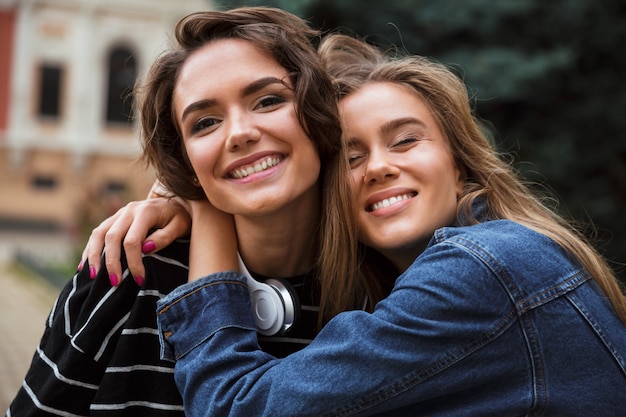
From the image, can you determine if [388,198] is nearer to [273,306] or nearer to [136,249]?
[273,306]

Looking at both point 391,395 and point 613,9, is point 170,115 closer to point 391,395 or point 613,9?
point 391,395

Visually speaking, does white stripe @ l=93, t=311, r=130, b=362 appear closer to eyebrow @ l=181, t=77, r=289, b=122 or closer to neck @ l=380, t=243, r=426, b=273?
eyebrow @ l=181, t=77, r=289, b=122

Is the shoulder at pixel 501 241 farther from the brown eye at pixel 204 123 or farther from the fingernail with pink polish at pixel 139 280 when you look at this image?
the fingernail with pink polish at pixel 139 280

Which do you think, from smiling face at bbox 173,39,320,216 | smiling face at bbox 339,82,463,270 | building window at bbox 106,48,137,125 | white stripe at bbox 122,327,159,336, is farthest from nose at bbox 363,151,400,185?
building window at bbox 106,48,137,125

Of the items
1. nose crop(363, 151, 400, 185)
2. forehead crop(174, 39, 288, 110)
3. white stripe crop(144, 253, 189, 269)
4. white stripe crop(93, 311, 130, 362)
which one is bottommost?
white stripe crop(93, 311, 130, 362)

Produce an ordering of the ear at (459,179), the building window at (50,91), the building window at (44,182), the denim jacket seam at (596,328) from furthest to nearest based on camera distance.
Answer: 1. the building window at (50,91)
2. the building window at (44,182)
3. the ear at (459,179)
4. the denim jacket seam at (596,328)

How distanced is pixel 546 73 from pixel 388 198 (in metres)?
4.79

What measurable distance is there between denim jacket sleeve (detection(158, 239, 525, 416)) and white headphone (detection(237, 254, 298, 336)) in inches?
13.3

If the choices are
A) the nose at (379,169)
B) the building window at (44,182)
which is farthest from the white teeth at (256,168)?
the building window at (44,182)

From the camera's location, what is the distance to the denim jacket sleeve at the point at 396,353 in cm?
184

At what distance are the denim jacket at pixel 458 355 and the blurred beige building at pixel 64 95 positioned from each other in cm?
2182

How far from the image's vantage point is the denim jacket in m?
1.84

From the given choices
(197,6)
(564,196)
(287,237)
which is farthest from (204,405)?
(197,6)

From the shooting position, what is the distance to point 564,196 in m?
7.25
